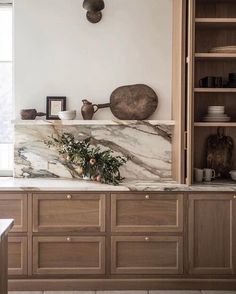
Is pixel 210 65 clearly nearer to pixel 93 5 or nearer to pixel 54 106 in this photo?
pixel 93 5

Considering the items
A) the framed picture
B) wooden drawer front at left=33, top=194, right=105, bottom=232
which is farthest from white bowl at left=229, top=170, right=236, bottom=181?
the framed picture

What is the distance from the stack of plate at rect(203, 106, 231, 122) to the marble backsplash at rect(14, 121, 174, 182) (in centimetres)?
42

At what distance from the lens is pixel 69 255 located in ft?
12.5

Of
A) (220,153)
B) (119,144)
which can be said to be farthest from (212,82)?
(119,144)

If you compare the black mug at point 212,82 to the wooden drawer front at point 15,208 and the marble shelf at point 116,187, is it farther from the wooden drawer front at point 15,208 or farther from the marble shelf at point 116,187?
the wooden drawer front at point 15,208

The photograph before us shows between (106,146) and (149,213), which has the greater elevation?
(106,146)

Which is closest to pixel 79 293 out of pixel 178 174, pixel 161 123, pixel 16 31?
pixel 178 174

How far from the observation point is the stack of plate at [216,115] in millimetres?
4016

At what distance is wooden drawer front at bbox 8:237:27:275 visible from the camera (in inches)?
149

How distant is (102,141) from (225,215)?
1.30 m

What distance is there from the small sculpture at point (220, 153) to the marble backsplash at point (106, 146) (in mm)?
371

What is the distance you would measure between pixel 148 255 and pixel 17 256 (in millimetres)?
1070

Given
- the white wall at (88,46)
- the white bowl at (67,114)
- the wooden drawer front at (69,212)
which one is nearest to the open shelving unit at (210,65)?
the white wall at (88,46)

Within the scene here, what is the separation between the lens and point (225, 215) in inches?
150
